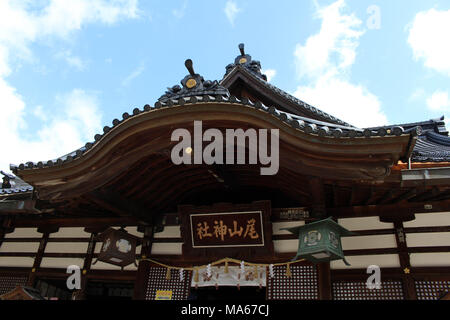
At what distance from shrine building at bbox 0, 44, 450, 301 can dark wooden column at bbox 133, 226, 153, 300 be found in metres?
0.02

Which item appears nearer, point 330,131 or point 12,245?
point 330,131

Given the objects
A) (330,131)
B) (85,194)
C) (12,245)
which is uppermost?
(330,131)

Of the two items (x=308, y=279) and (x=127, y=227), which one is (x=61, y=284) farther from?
(x=308, y=279)

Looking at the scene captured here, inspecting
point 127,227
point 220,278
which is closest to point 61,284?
point 127,227

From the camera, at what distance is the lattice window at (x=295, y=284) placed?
262 inches

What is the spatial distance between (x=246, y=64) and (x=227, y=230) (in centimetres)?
618

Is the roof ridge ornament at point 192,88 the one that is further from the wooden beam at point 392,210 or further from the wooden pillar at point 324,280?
the wooden pillar at point 324,280

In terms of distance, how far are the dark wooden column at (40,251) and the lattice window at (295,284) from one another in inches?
220

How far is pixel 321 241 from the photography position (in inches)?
232

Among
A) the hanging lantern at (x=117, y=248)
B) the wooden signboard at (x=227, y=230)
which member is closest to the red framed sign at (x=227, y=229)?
the wooden signboard at (x=227, y=230)
